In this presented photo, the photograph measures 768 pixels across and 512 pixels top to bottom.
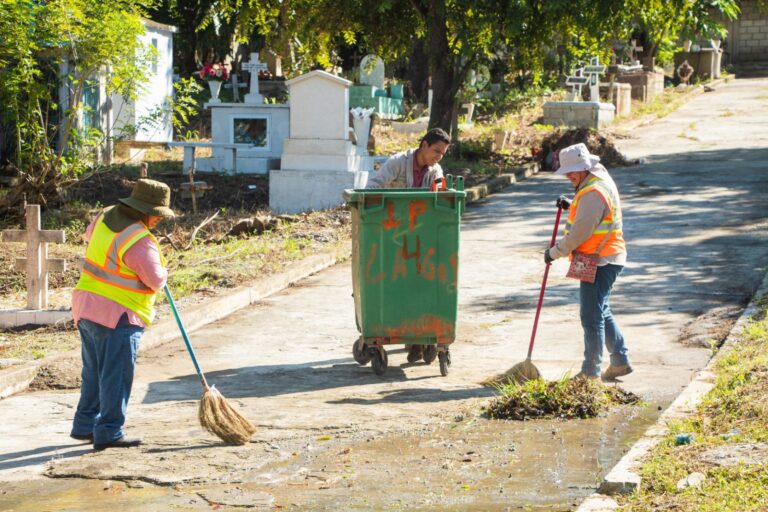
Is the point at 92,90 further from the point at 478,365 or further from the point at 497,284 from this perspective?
the point at 478,365

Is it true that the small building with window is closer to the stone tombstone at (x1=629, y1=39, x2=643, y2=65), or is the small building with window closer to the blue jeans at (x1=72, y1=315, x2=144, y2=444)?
the blue jeans at (x1=72, y1=315, x2=144, y2=444)

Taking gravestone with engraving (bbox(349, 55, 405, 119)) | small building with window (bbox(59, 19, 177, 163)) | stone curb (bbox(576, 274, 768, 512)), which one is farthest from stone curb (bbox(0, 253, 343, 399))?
gravestone with engraving (bbox(349, 55, 405, 119))

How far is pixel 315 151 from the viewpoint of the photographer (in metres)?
17.5

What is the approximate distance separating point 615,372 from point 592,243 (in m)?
0.95

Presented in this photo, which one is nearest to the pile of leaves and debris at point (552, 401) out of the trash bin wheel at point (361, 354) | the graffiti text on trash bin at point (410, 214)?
the trash bin wheel at point (361, 354)

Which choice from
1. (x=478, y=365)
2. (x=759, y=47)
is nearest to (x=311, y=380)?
(x=478, y=365)

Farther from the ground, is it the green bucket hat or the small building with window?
the small building with window

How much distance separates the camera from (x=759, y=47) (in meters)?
50.7

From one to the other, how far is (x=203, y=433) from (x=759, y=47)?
48.5 m

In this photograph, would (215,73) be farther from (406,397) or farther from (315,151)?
(406,397)

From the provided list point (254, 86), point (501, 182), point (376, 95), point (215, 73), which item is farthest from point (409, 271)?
point (215, 73)

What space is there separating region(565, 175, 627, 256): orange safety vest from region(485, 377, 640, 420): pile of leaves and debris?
0.95 meters

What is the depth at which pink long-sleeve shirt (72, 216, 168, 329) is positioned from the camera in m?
6.34

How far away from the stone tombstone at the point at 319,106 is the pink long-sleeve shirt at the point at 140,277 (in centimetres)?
1125
